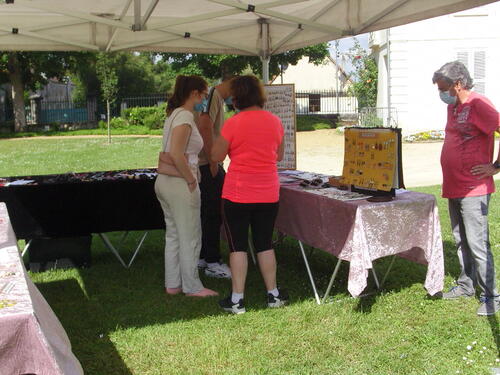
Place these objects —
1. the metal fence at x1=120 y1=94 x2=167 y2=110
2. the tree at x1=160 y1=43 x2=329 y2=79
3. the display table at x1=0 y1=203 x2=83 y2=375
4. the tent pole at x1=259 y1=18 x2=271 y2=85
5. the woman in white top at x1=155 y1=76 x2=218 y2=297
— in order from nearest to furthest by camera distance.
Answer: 1. the display table at x1=0 y1=203 x2=83 y2=375
2. the woman in white top at x1=155 y1=76 x2=218 y2=297
3. the tent pole at x1=259 y1=18 x2=271 y2=85
4. the tree at x1=160 y1=43 x2=329 y2=79
5. the metal fence at x1=120 y1=94 x2=167 y2=110

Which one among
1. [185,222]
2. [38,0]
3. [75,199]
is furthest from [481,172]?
[38,0]

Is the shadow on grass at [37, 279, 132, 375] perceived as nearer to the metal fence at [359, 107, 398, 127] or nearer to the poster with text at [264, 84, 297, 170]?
the poster with text at [264, 84, 297, 170]

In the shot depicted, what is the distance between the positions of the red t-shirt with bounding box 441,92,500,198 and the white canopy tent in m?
0.83

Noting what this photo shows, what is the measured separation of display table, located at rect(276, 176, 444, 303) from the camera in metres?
3.91

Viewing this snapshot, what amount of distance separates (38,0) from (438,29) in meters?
17.4

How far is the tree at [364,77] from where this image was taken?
81.9 feet

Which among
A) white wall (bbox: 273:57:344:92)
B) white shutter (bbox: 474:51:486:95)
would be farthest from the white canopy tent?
white wall (bbox: 273:57:344:92)

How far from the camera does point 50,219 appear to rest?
17.0ft

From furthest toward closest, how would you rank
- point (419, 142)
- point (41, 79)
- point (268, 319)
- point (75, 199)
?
point (41, 79), point (419, 142), point (75, 199), point (268, 319)

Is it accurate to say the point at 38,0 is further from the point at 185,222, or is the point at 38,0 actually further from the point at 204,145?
the point at 185,222

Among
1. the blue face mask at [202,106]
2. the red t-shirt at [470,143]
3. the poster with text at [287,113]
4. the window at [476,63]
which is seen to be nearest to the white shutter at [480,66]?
the window at [476,63]

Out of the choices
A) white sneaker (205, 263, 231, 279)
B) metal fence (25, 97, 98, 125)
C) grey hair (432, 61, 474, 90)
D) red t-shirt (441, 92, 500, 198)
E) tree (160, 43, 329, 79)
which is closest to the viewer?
red t-shirt (441, 92, 500, 198)

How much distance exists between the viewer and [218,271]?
5.23 metres

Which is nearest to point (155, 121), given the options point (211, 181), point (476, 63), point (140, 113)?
point (140, 113)
